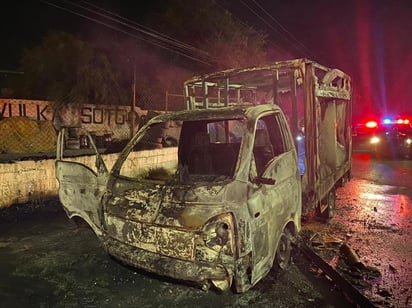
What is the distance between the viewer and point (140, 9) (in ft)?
72.3

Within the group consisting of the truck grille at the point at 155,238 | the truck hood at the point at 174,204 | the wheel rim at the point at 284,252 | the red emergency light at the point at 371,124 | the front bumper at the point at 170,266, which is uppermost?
the red emergency light at the point at 371,124

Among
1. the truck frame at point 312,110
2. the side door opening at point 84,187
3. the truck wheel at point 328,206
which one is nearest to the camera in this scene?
the side door opening at point 84,187

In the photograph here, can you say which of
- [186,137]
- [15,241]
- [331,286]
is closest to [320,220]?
[331,286]

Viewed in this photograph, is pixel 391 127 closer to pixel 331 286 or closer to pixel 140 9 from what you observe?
pixel 331 286

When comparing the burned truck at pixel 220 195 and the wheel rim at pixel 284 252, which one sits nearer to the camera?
the burned truck at pixel 220 195

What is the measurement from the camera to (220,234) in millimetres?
2859

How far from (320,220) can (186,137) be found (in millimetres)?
2908

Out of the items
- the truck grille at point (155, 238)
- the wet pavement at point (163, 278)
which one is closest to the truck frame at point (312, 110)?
the wet pavement at point (163, 278)

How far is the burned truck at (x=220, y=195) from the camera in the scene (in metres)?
2.92

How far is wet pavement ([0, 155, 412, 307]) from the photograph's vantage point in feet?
11.3

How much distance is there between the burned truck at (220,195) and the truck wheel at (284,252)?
0.04ft

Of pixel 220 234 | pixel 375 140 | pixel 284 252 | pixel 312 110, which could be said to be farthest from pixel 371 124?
pixel 220 234

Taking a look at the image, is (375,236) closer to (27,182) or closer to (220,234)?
(220,234)

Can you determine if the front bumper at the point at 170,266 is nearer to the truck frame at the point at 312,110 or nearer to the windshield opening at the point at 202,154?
the windshield opening at the point at 202,154
